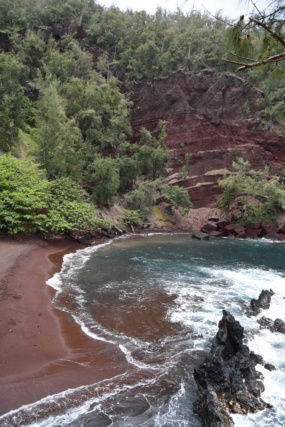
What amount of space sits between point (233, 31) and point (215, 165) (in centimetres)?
4649

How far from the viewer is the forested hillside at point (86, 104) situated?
23.7m

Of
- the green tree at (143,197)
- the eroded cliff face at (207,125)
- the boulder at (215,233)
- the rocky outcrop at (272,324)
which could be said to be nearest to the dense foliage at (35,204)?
the green tree at (143,197)

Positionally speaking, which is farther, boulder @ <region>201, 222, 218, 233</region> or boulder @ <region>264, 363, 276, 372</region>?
boulder @ <region>201, 222, 218, 233</region>

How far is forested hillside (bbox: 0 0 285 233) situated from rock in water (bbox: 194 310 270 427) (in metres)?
7.07

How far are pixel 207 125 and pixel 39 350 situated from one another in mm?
49145

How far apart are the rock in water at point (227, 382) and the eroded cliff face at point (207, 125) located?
39099mm

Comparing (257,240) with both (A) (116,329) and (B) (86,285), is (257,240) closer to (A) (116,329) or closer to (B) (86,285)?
(B) (86,285)

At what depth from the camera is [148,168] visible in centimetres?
4653

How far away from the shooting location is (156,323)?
11.9 m

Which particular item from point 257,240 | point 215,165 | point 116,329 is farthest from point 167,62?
point 116,329

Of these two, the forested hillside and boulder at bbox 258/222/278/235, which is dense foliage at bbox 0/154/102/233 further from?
boulder at bbox 258/222/278/235

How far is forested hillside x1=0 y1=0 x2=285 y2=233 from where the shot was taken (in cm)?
2370

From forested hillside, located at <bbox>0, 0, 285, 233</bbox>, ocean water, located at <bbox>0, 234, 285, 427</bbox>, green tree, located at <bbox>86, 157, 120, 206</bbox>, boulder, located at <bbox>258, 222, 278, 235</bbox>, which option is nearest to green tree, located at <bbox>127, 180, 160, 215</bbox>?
forested hillside, located at <bbox>0, 0, 285, 233</bbox>

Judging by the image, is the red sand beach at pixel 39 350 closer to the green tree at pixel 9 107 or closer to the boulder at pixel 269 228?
the green tree at pixel 9 107
